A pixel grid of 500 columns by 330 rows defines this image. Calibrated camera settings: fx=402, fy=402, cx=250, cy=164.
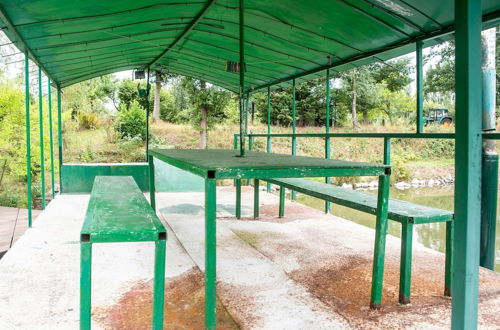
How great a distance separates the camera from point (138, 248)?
150 inches

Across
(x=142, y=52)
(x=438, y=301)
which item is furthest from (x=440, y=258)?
(x=142, y=52)

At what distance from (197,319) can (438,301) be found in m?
1.57

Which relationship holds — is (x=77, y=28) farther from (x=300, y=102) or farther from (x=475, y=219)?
(x=300, y=102)

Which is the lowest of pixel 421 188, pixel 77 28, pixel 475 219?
pixel 421 188

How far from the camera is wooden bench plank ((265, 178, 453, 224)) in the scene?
8.37ft

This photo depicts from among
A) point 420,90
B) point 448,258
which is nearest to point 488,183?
point 448,258

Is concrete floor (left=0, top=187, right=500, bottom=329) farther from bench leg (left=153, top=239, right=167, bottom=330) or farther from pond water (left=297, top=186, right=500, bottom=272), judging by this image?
pond water (left=297, top=186, right=500, bottom=272)

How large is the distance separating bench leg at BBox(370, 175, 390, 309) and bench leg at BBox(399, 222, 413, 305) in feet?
0.46

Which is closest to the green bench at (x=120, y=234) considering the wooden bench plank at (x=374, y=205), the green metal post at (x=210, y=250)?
the green metal post at (x=210, y=250)

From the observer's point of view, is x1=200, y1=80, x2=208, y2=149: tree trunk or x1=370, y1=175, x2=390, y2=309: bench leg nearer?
x1=370, y1=175, x2=390, y2=309: bench leg

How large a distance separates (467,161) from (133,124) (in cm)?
1636

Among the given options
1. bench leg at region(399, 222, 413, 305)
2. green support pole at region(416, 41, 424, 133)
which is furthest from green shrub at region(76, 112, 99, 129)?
bench leg at region(399, 222, 413, 305)

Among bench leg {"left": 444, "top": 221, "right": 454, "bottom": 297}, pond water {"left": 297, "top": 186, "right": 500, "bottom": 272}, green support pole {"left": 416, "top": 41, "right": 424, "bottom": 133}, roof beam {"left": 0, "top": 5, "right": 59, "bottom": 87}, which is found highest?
roof beam {"left": 0, "top": 5, "right": 59, "bottom": 87}

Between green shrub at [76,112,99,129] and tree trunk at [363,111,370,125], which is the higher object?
tree trunk at [363,111,370,125]
